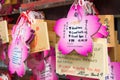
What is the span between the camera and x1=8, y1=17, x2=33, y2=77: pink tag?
2.48 feet

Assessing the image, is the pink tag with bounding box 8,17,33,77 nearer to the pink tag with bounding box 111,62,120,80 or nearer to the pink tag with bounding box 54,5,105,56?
the pink tag with bounding box 54,5,105,56

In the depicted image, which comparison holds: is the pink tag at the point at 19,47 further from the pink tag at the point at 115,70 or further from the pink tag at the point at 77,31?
the pink tag at the point at 115,70

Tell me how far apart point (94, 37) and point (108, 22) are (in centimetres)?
6

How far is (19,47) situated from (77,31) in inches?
8.9

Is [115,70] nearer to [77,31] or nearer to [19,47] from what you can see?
[77,31]

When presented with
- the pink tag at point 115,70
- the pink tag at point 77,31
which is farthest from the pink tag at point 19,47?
the pink tag at point 115,70

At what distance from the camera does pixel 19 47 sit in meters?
0.78

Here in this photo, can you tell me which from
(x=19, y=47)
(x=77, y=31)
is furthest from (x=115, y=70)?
(x=19, y=47)

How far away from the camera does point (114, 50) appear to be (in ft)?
2.11

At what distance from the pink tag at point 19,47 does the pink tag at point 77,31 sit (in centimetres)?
13

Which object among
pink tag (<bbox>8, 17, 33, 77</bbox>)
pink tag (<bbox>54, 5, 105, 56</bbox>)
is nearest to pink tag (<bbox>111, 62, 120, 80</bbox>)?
pink tag (<bbox>54, 5, 105, 56</bbox>)

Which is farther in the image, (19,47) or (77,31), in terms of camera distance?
(19,47)

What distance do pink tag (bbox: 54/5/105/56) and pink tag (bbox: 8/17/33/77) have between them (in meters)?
0.13

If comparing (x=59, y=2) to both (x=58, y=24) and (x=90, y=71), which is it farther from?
(x=90, y=71)
